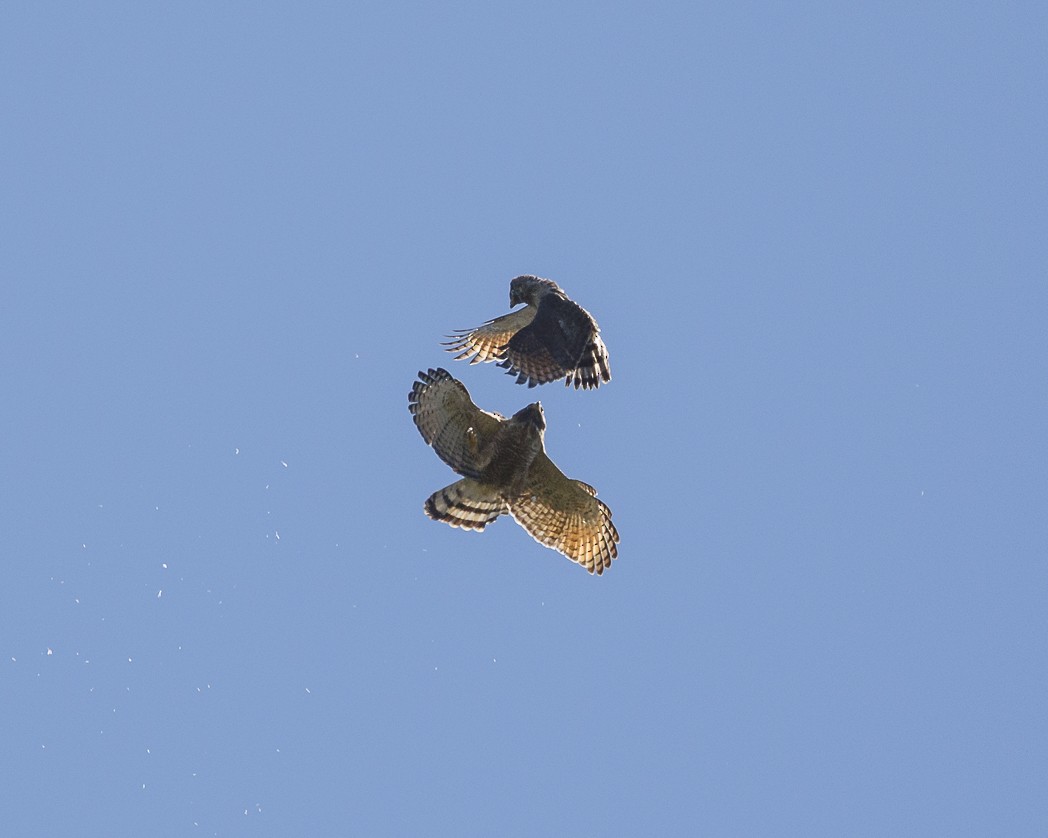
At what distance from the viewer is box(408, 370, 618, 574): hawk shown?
20953 millimetres

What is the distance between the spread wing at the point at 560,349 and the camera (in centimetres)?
2088

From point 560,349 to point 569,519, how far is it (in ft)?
6.97

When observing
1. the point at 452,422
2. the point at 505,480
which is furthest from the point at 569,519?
the point at 452,422

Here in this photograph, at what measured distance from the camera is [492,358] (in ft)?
77.0

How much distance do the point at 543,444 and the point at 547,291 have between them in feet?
6.78

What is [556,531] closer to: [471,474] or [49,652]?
[471,474]

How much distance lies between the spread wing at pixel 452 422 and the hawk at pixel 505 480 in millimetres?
11

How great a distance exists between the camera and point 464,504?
21578 mm

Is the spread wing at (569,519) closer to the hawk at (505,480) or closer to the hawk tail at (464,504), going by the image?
the hawk at (505,480)

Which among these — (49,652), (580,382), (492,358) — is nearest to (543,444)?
(580,382)

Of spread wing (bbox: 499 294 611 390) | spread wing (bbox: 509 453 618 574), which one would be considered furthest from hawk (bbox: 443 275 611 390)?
spread wing (bbox: 509 453 618 574)

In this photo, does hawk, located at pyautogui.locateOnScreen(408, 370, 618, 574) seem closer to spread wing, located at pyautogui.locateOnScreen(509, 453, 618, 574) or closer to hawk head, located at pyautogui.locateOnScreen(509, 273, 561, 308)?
spread wing, located at pyautogui.locateOnScreen(509, 453, 618, 574)

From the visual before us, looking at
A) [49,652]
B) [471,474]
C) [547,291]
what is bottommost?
[49,652]

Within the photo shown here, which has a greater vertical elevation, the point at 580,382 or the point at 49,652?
the point at 580,382
